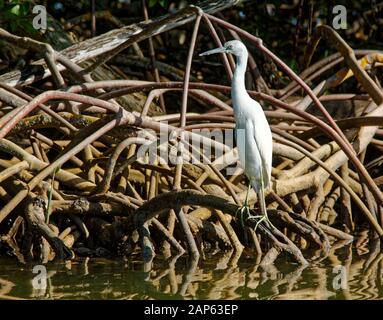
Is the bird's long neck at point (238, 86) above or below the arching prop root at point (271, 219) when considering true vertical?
above

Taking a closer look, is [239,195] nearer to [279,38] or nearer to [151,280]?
[151,280]

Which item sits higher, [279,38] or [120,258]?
[279,38]

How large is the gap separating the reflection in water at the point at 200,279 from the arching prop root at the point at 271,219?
153 millimetres

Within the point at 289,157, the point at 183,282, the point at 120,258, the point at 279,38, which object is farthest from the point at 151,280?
the point at 279,38

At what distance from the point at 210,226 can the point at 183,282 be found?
0.92 metres

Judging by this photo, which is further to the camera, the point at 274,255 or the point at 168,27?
the point at 168,27

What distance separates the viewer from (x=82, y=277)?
4.94 metres

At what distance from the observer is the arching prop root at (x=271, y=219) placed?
4926 mm

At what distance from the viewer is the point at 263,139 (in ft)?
17.2

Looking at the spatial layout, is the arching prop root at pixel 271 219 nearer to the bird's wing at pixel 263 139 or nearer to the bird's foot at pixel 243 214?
the bird's foot at pixel 243 214

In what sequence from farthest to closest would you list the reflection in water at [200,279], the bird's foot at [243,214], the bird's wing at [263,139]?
the bird's wing at [263,139]
the bird's foot at [243,214]
the reflection in water at [200,279]

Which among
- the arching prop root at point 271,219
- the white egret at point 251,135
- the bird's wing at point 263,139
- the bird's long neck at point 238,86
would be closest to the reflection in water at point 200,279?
the arching prop root at point 271,219
